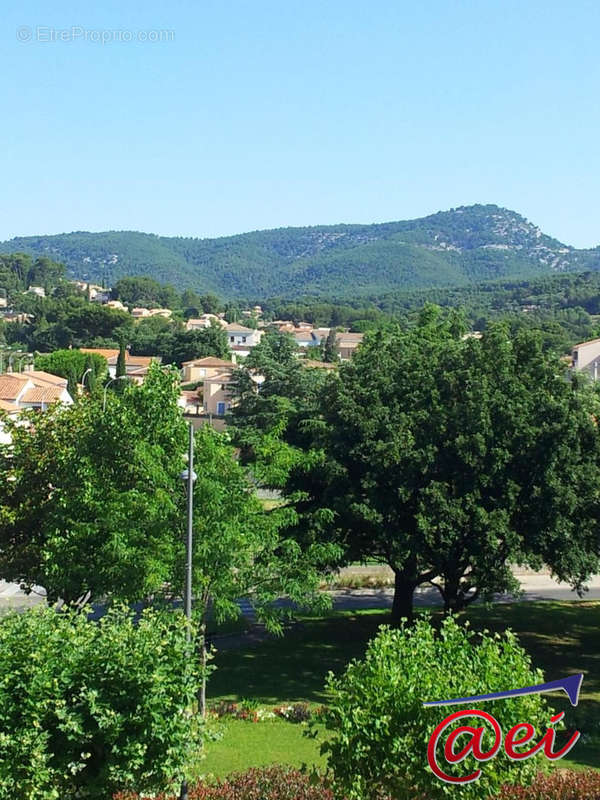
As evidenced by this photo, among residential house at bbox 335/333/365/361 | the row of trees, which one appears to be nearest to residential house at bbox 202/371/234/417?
the row of trees

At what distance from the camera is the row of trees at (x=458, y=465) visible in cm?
2273

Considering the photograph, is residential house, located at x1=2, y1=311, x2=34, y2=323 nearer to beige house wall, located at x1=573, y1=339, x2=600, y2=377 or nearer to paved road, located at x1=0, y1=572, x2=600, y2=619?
beige house wall, located at x1=573, y1=339, x2=600, y2=377

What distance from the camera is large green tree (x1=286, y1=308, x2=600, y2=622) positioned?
74.7ft

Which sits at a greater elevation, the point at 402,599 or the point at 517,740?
the point at 517,740

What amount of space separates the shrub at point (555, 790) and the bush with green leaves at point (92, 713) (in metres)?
4.94

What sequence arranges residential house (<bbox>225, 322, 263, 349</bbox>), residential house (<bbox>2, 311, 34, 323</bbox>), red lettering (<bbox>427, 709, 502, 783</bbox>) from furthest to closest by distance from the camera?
residential house (<bbox>2, 311, 34, 323</bbox>), residential house (<bbox>225, 322, 263, 349</bbox>), red lettering (<bbox>427, 709, 502, 783</bbox>)

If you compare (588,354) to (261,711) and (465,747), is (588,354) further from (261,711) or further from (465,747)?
(465,747)

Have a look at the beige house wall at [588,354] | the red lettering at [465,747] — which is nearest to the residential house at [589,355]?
the beige house wall at [588,354]

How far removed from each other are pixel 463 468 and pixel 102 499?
368 inches

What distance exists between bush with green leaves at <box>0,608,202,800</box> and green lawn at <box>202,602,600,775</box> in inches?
194

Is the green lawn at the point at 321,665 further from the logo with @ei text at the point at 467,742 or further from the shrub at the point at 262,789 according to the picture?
the logo with @ei text at the point at 467,742

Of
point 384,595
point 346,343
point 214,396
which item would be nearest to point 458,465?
point 384,595

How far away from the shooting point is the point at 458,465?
23.5m

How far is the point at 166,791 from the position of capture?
12.5 meters
